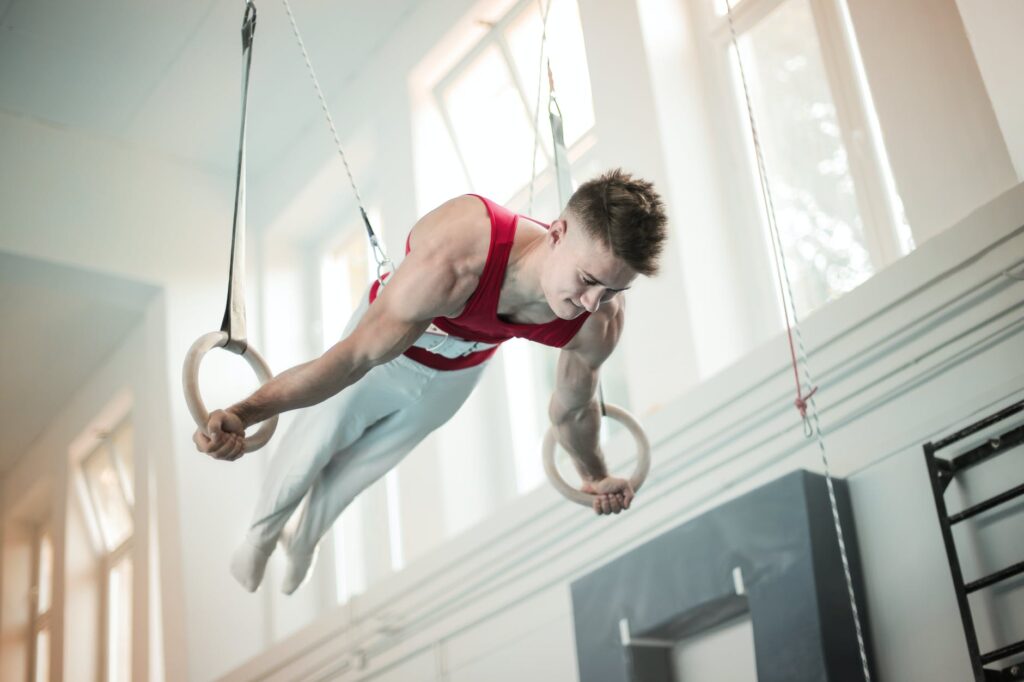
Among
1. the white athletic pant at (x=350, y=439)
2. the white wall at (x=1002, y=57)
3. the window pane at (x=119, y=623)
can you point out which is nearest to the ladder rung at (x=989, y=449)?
the white wall at (x=1002, y=57)

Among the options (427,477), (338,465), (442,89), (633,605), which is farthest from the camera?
(442,89)

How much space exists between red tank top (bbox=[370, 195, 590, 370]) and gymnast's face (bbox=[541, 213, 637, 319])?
102 mm

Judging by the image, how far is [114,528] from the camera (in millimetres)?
7395

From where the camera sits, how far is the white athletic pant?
294 cm

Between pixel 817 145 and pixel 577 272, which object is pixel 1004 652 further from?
pixel 817 145

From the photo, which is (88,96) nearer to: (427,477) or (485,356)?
(427,477)

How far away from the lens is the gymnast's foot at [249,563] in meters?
3.26

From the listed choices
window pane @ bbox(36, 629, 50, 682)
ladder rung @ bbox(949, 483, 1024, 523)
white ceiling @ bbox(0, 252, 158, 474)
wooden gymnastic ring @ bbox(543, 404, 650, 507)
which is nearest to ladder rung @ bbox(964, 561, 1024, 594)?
ladder rung @ bbox(949, 483, 1024, 523)

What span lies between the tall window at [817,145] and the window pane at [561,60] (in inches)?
30.0

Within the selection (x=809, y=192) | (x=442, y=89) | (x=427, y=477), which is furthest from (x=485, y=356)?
(x=442, y=89)

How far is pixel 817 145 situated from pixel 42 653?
6.43 m

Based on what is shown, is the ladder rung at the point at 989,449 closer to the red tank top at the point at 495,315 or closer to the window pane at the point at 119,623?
the red tank top at the point at 495,315

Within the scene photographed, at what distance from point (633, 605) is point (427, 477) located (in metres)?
1.68

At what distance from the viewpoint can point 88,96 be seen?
Answer: 5.86 metres
